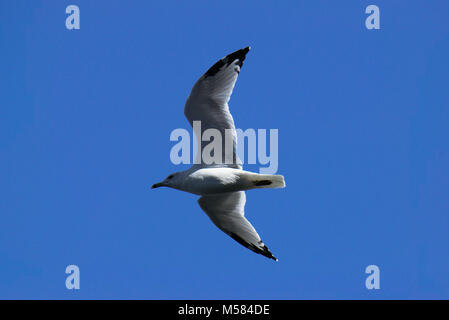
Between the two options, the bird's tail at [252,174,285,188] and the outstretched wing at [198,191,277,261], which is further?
the outstretched wing at [198,191,277,261]

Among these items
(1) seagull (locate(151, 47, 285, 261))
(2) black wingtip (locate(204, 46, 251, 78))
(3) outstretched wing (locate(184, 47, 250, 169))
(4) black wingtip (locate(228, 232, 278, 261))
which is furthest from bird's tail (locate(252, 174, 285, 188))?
(2) black wingtip (locate(204, 46, 251, 78))

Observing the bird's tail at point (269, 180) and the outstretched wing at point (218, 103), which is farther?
the outstretched wing at point (218, 103)

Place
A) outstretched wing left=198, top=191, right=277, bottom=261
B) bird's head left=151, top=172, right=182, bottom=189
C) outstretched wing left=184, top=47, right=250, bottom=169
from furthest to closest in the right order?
1. outstretched wing left=198, top=191, right=277, bottom=261
2. bird's head left=151, top=172, right=182, bottom=189
3. outstretched wing left=184, top=47, right=250, bottom=169

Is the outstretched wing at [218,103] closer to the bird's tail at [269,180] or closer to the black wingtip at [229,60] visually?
the black wingtip at [229,60]

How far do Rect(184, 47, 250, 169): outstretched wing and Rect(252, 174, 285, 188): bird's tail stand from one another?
0.37 meters

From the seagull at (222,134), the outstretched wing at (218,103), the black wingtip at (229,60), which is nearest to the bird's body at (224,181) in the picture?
the seagull at (222,134)

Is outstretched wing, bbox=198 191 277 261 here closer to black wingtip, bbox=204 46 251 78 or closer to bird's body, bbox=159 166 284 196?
bird's body, bbox=159 166 284 196

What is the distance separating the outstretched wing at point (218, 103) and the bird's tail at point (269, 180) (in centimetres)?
37

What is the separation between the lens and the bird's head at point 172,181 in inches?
415

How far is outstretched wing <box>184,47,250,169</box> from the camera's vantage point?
10344 millimetres

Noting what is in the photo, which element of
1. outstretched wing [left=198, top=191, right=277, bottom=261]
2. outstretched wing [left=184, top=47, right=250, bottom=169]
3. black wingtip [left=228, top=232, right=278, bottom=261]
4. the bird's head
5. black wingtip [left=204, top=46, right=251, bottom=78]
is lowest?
black wingtip [left=228, top=232, right=278, bottom=261]

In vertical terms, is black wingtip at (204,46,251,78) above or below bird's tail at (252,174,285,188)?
above
